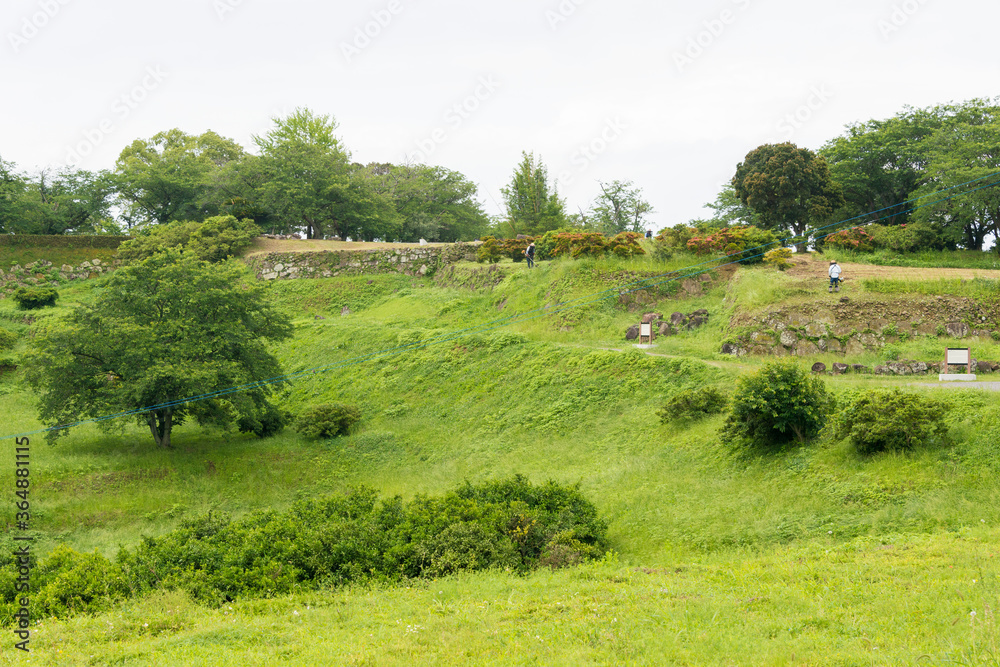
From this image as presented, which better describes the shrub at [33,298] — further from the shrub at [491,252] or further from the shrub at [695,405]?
the shrub at [695,405]

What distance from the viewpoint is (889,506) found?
34.6 ft

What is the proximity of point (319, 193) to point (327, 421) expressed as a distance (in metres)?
24.6

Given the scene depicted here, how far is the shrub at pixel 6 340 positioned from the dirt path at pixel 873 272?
30807mm

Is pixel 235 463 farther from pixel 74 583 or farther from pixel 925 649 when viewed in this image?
pixel 925 649

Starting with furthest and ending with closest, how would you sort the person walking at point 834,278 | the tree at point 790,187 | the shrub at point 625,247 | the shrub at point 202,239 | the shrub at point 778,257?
the shrub at point 202,239
the tree at point 790,187
the shrub at point 625,247
the shrub at point 778,257
the person walking at point 834,278

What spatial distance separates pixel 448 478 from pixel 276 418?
6.89 metres

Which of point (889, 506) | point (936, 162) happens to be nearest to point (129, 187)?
point (936, 162)

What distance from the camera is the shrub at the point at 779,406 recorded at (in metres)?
13.0

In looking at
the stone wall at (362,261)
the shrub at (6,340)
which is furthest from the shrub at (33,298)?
the stone wall at (362,261)

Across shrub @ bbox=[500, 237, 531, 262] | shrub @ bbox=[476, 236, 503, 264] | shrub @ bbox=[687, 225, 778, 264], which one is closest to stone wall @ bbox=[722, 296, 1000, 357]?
shrub @ bbox=[687, 225, 778, 264]

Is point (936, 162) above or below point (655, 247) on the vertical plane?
above

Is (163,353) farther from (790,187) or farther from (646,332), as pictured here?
(790,187)

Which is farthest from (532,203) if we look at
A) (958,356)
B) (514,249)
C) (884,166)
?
(958,356)

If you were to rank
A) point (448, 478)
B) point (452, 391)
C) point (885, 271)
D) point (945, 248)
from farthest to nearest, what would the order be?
point (945, 248), point (885, 271), point (452, 391), point (448, 478)
